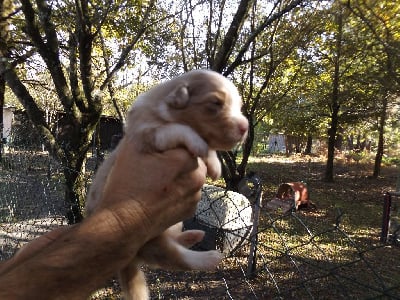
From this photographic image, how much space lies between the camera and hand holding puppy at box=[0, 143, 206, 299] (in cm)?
134

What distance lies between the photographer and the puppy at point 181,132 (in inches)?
74.0

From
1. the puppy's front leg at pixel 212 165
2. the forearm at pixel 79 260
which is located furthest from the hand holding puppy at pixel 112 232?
the puppy's front leg at pixel 212 165

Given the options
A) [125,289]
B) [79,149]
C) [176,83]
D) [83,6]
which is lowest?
[125,289]

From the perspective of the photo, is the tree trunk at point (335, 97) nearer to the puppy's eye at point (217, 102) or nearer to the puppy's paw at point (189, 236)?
the puppy's eye at point (217, 102)

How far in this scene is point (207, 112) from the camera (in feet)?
6.98

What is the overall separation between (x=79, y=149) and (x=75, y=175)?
52cm

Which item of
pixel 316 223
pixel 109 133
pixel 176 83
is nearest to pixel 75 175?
pixel 176 83

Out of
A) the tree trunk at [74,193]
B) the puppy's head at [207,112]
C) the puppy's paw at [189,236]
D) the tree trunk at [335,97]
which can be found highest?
the tree trunk at [335,97]

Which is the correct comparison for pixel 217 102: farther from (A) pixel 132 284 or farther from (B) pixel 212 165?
(A) pixel 132 284

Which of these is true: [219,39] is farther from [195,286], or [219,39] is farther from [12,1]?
[195,286]

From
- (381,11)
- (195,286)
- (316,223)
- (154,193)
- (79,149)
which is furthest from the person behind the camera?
(316,223)

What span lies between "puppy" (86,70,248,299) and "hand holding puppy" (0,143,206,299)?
188mm

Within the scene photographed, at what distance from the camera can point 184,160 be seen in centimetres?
169

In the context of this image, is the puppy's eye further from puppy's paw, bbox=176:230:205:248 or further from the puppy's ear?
puppy's paw, bbox=176:230:205:248
